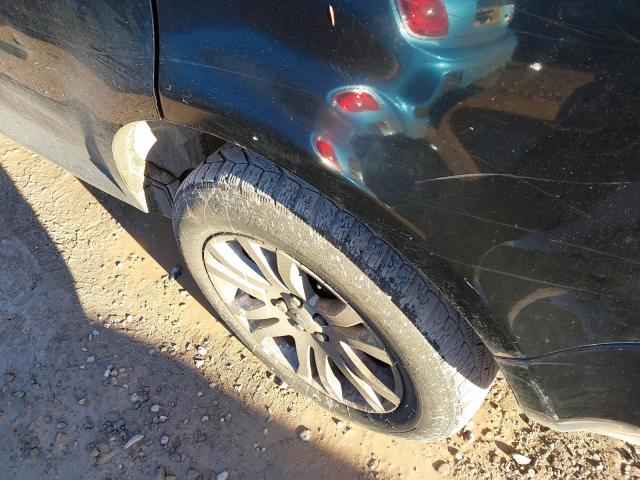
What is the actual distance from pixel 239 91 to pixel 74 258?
1798 millimetres

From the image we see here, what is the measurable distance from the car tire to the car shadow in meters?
0.55

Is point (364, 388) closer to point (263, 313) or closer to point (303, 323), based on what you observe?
point (303, 323)

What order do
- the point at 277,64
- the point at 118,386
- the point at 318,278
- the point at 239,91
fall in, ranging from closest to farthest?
the point at 277,64 < the point at 239,91 < the point at 318,278 < the point at 118,386

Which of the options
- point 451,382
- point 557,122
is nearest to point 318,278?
point 451,382

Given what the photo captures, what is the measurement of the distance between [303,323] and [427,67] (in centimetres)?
109

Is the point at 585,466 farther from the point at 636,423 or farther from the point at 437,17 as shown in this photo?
the point at 437,17

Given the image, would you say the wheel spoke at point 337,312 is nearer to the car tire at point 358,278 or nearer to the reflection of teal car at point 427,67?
the car tire at point 358,278

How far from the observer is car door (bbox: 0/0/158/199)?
5.17 feet

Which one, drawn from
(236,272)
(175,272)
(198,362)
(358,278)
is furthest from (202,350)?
(358,278)

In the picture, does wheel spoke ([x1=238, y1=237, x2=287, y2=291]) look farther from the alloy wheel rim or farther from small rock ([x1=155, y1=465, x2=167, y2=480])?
small rock ([x1=155, y1=465, x2=167, y2=480])

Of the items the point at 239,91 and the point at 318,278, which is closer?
the point at 239,91

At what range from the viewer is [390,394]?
1981 mm

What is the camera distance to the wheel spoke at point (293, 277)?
1.84 meters

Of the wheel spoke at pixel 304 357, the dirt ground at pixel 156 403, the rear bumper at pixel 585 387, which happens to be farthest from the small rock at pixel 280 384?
the rear bumper at pixel 585 387
